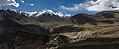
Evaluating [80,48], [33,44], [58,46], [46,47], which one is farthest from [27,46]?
[80,48]

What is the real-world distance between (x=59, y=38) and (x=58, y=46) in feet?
56.1

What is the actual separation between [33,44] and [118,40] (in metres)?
66.8

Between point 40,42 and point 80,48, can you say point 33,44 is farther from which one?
point 80,48

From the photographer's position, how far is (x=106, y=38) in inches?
6058

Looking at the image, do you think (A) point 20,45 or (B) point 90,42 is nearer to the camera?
(B) point 90,42

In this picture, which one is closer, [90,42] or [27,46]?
[90,42]

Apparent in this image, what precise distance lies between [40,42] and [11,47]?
63.4ft

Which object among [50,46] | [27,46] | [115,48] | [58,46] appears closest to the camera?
[115,48]

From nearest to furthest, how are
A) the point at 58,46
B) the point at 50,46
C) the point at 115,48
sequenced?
the point at 115,48, the point at 58,46, the point at 50,46

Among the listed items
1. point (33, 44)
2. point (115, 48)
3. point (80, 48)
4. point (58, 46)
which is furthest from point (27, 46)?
point (115, 48)

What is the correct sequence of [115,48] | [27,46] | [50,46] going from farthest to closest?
[27,46] → [50,46] → [115,48]

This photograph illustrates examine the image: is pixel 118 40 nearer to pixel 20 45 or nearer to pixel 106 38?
pixel 106 38

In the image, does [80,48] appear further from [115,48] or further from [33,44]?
[33,44]

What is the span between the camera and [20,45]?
198625mm
